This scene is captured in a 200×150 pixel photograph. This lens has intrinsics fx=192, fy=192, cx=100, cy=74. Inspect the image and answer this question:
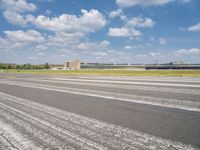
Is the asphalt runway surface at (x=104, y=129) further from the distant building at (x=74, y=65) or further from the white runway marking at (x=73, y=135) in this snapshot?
the distant building at (x=74, y=65)

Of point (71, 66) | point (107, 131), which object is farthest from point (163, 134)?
point (71, 66)

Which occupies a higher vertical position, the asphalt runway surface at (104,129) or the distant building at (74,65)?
the distant building at (74,65)

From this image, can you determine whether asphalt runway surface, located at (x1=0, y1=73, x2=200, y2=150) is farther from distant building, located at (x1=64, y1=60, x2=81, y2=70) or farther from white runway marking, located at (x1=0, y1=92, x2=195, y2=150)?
distant building, located at (x1=64, y1=60, x2=81, y2=70)

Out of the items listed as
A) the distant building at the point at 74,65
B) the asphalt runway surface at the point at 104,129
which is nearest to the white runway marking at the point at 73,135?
the asphalt runway surface at the point at 104,129

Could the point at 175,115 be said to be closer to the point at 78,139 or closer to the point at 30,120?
the point at 78,139

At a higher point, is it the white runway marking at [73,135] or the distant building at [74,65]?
the distant building at [74,65]

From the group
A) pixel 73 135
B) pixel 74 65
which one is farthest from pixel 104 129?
pixel 74 65

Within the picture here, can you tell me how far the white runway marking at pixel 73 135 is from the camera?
3867mm

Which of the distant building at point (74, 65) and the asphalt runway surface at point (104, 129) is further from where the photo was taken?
the distant building at point (74, 65)

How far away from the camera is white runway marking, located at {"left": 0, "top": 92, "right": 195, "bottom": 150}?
12.7 feet

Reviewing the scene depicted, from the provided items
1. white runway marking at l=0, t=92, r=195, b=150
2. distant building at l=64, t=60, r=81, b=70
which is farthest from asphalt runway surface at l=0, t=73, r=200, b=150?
distant building at l=64, t=60, r=81, b=70

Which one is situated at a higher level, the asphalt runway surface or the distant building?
the distant building

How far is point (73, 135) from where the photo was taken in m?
4.52

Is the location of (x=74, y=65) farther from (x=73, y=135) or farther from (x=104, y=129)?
(x=73, y=135)
